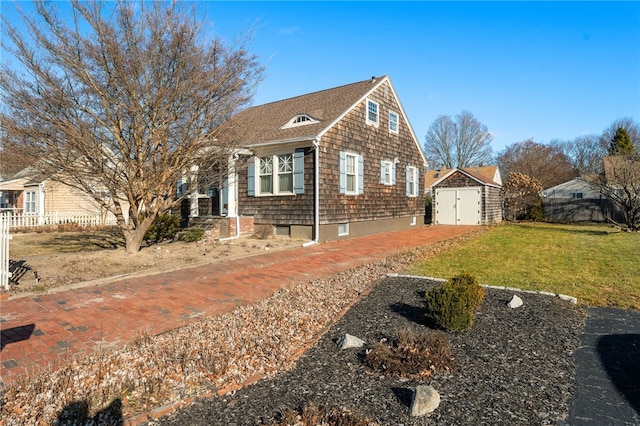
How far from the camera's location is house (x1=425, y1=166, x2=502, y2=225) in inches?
862

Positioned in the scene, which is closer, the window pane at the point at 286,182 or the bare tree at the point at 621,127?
the window pane at the point at 286,182

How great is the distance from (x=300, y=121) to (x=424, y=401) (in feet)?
41.4

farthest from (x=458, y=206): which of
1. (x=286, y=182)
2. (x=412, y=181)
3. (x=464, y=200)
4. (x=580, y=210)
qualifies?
(x=286, y=182)

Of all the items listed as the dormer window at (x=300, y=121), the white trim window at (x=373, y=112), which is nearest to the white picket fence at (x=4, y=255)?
the dormer window at (x=300, y=121)

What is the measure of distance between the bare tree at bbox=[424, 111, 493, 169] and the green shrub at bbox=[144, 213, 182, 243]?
129ft

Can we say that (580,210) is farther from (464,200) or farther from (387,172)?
(387,172)

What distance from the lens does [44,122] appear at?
7.33 m

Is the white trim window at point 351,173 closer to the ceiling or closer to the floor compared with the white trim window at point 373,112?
closer to the floor

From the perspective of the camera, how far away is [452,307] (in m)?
4.17

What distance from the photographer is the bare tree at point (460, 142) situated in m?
44.5

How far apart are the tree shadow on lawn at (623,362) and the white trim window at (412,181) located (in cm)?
1535

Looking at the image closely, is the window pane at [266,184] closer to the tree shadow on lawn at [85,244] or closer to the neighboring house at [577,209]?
the tree shadow on lawn at [85,244]

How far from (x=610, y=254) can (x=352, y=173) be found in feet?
28.1

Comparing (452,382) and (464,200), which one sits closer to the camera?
(452,382)
